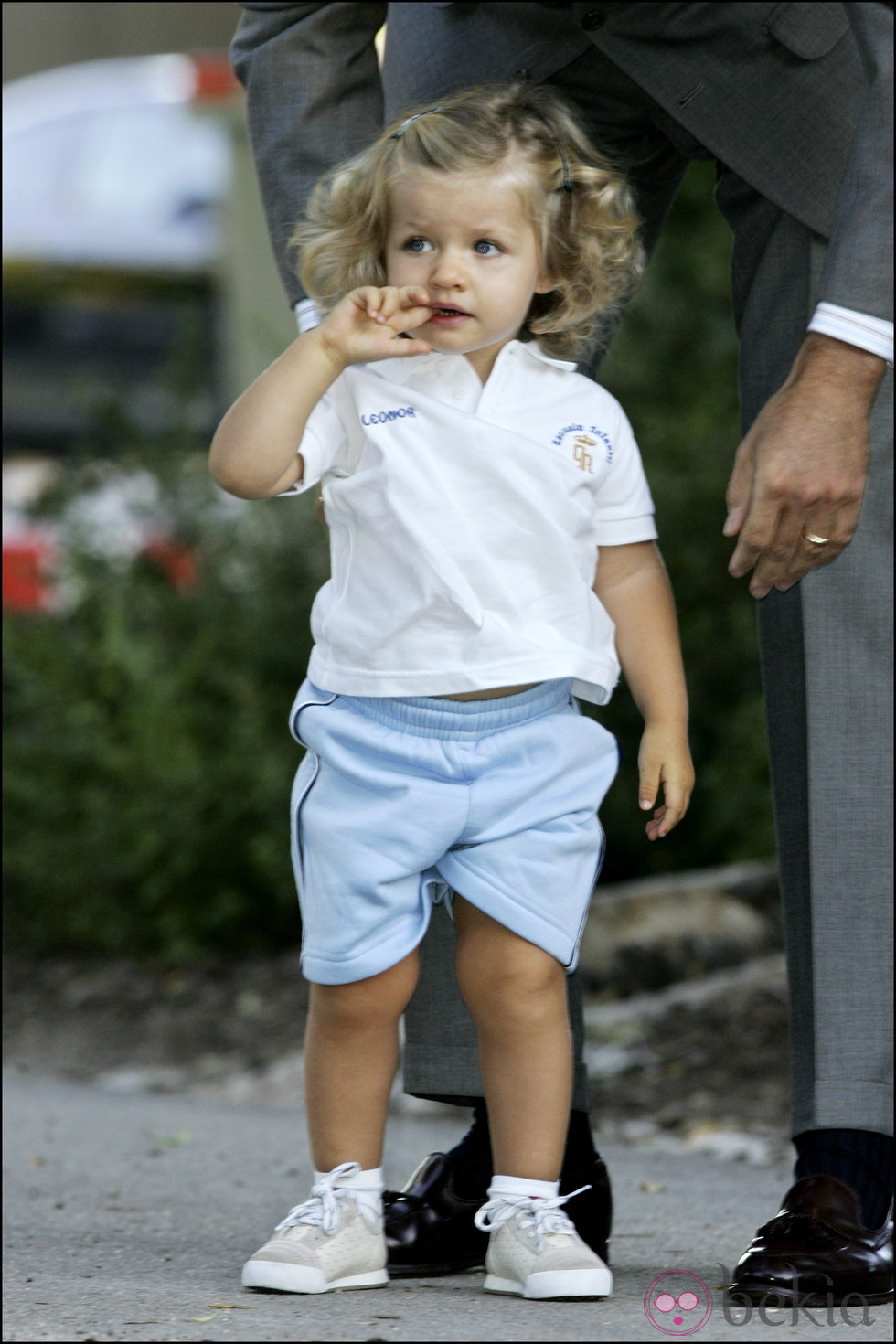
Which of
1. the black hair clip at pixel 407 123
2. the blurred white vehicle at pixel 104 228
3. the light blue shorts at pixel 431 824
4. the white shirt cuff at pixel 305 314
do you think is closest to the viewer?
the light blue shorts at pixel 431 824

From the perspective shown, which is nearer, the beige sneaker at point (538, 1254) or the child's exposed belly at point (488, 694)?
the beige sneaker at point (538, 1254)

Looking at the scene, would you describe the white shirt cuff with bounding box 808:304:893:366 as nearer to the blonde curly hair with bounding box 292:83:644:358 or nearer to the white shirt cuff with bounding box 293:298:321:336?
the blonde curly hair with bounding box 292:83:644:358

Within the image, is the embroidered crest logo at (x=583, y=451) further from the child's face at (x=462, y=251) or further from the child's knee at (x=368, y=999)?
the child's knee at (x=368, y=999)

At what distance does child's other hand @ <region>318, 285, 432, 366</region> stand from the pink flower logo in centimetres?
107

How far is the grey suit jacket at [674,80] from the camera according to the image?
2.06 meters

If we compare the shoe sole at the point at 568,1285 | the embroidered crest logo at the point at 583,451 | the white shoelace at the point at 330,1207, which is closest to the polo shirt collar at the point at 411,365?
the embroidered crest logo at the point at 583,451

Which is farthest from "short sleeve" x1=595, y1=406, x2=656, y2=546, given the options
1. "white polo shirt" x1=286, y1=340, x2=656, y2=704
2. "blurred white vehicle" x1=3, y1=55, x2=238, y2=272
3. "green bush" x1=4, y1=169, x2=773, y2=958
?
"blurred white vehicle" x1=3, y1=55, x2=238, y2=272

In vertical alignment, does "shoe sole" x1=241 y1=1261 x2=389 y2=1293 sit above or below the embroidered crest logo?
below

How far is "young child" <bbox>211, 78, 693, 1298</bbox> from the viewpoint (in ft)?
6.56

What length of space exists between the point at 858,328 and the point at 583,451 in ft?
1.12

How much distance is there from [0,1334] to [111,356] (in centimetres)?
1294

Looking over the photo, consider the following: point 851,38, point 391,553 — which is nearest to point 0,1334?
point 391,553

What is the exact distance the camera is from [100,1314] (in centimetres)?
183

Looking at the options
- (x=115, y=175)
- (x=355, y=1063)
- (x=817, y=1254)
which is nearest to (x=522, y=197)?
(x=355, y=1063)
